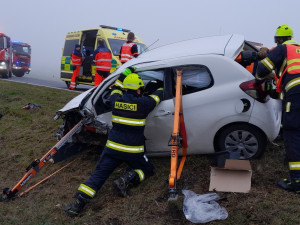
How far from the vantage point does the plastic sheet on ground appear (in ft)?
10.2

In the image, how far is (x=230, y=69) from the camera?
4117 millimetres

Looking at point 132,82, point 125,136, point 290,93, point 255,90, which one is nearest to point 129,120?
point 125,136

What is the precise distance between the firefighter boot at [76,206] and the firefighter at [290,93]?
229cm

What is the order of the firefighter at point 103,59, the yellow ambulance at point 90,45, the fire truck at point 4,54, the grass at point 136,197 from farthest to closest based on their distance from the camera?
1. the fire truck at point 4,54
2. the yellow ambulance at point 90,45
3. the firefighter at point 103,59
4. the grass at point 136,197

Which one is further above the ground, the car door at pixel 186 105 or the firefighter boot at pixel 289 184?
the car door at pixel 186 105

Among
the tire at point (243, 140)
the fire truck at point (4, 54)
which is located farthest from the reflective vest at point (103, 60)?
the fire truck at point (4, 54)

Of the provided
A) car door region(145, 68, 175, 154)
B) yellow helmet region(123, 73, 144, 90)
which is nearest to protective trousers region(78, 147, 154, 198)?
car door region(145, 68, 175, 154)

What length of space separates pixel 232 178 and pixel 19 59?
23057 mm

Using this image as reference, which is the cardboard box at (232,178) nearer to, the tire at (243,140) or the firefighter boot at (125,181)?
the tire at (243,140)

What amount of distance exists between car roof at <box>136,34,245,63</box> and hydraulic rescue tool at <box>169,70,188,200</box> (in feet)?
1.48

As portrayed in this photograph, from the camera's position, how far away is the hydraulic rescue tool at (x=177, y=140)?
355 centimetres

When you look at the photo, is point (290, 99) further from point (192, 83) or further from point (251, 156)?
point (192, 83)

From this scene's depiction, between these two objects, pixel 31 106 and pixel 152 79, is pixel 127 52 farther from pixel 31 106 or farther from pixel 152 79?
pixel 152 79

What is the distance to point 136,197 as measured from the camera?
3.96 m
